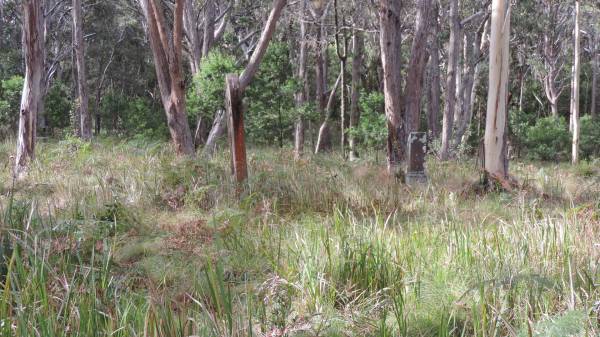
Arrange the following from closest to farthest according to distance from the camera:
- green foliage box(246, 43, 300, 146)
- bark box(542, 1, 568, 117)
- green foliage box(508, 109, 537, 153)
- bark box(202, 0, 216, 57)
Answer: green foliage box(246, 43, 300, 146) → bark box(202, 0, 216, 57) → bark box(542, 1, 568, 117) → green foliage box(508, 109, 537, 153)

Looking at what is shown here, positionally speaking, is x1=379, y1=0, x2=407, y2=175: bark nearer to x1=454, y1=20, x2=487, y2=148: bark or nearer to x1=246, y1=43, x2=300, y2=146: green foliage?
x1=246, y1=43, x2=300, y2=146: green foliage

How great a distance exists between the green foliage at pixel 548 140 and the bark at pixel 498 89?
16.5 meters

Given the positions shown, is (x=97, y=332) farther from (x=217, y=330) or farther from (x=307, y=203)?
(x=307, y=203)

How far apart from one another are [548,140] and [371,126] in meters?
10.6

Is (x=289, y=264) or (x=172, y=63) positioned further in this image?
(x=172, y=63)

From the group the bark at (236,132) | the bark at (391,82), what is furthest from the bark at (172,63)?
the bark at (391,82)

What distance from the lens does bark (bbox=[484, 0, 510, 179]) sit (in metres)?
8.63

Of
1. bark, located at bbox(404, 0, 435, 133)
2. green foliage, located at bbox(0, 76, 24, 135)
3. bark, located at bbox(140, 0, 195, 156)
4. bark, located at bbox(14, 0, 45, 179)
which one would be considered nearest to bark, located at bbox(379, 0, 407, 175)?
bark, located at bbox(404, 0, 435, 133)

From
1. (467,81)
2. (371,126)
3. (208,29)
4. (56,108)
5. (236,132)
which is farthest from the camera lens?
(56,108)

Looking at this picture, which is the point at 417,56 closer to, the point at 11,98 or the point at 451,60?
the point at 451,60

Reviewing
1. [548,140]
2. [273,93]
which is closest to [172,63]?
[273,93]

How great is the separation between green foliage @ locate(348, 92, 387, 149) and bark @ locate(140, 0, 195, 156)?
765cm

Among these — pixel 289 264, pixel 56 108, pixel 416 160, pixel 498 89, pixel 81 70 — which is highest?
pixel 81 70

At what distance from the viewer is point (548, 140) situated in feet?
79.6
